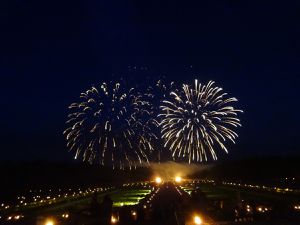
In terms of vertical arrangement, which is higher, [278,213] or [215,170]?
[215,170]

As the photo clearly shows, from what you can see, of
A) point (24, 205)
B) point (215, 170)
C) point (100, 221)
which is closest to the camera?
point (100, 221)

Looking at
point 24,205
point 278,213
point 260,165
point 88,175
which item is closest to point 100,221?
point 278,213

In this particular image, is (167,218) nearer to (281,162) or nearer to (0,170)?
(0,170)

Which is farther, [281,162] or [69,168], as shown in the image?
[281,162]

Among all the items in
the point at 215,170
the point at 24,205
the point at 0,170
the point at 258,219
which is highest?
the point at 215,170

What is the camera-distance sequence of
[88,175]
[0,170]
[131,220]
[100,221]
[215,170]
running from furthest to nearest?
[215,170]
[88,175]
[0,170]
[131,220]
[100,221]

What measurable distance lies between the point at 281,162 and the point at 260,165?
699 cm

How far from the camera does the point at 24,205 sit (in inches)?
1715

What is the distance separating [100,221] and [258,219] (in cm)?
676

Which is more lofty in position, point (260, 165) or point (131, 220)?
point (260, 165)

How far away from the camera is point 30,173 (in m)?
115

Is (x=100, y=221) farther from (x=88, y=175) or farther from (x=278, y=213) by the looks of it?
(x=88, y=175)

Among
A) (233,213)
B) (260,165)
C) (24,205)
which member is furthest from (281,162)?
(233,213)

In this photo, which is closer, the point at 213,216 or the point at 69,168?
the point at 213,216
